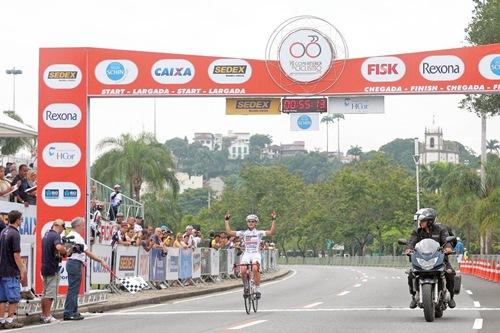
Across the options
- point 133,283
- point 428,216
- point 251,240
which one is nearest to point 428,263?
point 428,216

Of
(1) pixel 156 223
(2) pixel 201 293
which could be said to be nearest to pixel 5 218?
(2) pixel 201 293

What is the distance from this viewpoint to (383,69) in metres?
25.5

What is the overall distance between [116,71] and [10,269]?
9777mm

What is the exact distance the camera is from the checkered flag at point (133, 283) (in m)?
26.9

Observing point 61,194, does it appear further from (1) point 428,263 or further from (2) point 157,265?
(1) point 428,263

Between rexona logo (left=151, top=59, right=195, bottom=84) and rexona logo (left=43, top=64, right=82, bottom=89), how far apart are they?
1.88 m

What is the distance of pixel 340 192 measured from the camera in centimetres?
10881

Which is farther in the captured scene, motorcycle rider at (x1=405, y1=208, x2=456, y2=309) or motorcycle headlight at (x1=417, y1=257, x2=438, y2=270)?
motorcycle rider at (x1=405, y1=208, x2=456, y2=309)

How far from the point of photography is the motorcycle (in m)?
16.7

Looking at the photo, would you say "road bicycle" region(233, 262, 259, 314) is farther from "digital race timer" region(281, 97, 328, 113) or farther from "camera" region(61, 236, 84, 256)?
"digital race timer" region(281, 97, 328, 113)

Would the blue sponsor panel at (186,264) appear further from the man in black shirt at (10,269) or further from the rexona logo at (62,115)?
the man in black shirt at (10,269)

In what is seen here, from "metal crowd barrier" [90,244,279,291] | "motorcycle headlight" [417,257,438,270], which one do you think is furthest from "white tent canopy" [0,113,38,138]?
"motorcycle headlight" [417,257,438,270]

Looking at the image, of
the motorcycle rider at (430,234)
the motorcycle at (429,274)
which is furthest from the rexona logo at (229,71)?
the motorcycle at (429,274)

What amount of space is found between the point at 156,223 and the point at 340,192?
4259 cm
